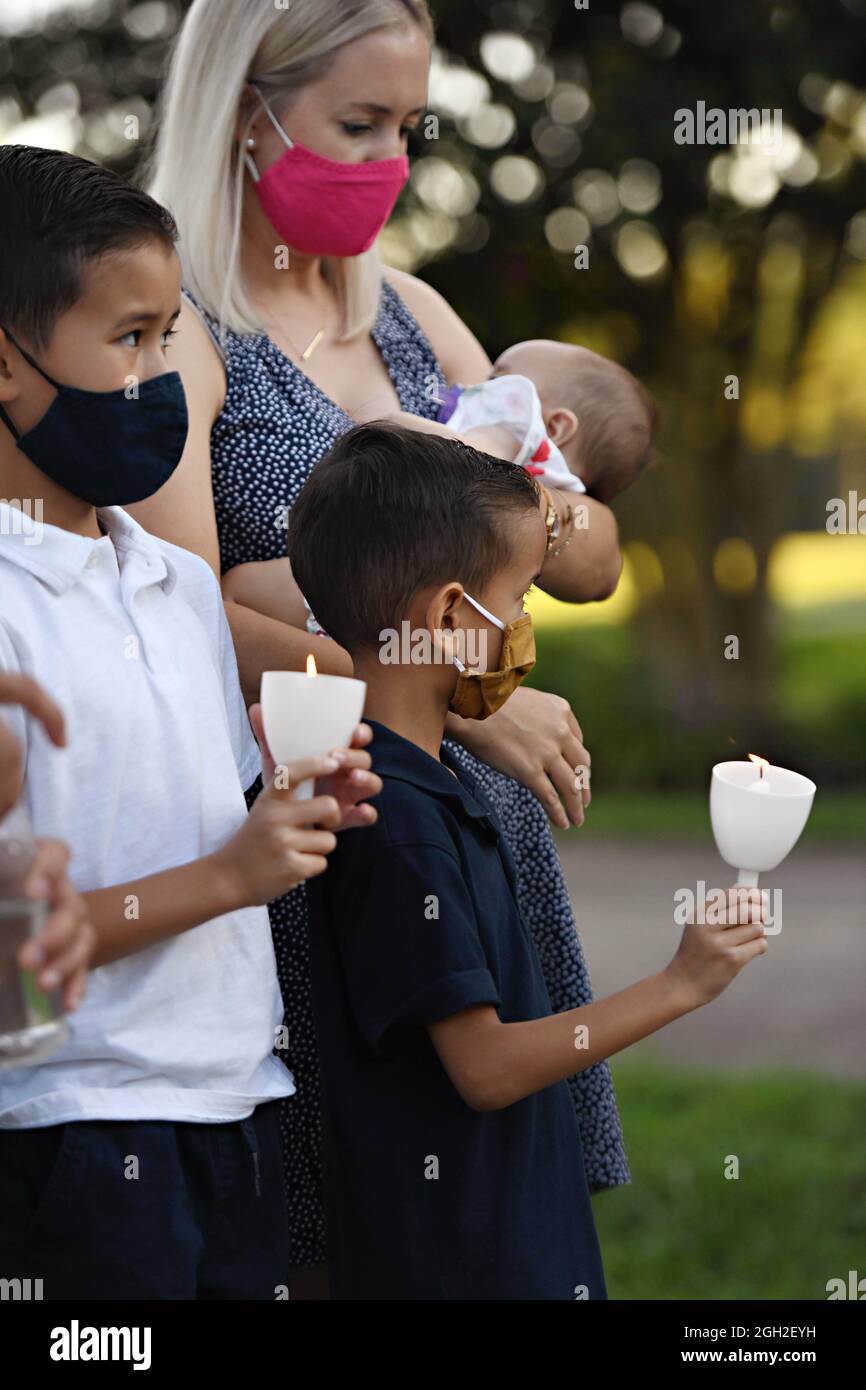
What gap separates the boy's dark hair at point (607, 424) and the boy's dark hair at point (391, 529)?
1125 millimetres

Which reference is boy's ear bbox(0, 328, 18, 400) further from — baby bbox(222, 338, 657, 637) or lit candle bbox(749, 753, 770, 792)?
lit candle bbox(749, 753, 770, 792)

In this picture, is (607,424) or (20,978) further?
(607,424)

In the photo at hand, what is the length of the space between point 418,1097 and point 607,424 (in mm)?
1598

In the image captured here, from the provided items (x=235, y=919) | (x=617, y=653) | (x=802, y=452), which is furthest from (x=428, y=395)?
(x=617, y=653)

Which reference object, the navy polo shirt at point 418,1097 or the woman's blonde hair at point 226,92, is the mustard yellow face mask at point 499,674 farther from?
the woman's blonde hair at point 226,92

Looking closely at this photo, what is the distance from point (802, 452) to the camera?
11.9 m

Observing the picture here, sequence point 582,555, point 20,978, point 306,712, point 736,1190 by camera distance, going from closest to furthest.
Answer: point 20,978 → point 306,712 → point 582,555 → point 736,1190

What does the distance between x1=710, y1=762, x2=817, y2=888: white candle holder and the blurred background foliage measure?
175 inches

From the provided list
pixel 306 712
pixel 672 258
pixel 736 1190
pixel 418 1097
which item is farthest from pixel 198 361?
pixel 672 258

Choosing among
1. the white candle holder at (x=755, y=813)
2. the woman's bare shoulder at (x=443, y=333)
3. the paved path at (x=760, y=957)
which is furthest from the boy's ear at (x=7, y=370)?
the paved path at (x=760, y=957)

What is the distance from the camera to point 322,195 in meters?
2.57

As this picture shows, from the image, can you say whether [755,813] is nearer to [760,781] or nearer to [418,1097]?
[760,781]

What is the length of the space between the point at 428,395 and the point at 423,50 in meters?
0.55
